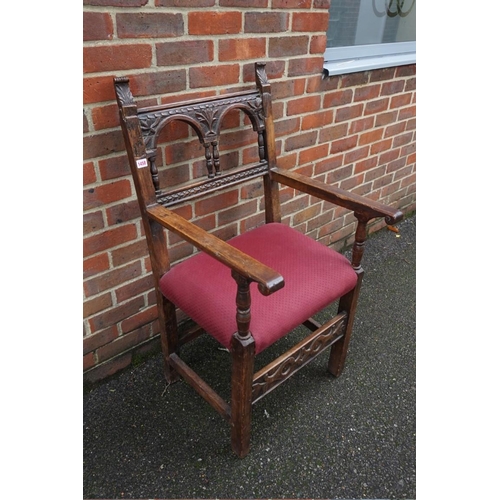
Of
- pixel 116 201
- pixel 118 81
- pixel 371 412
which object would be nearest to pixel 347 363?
pixel 371 412

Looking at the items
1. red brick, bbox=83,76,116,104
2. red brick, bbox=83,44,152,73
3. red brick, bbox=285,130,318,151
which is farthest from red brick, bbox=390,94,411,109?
red brick, bbox=83,76,116,104

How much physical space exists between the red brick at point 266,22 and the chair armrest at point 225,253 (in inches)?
29.7

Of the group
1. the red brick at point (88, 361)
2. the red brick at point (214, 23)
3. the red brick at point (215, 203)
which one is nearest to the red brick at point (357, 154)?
the red brick at point (215, 203)

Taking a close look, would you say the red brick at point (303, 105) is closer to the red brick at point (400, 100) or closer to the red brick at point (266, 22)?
the red brick at point (266, 22)

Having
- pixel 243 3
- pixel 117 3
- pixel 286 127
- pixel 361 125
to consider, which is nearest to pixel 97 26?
pixel 117 3

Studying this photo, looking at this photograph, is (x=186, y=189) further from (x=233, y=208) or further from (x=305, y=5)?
(x=305, y=5)

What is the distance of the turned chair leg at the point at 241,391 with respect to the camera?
114 centimetres

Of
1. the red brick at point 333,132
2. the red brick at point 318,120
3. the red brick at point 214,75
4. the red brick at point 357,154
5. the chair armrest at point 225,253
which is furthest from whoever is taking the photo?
the red brick at point 357,154

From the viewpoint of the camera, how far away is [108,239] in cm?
145

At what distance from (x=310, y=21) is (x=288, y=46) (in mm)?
147

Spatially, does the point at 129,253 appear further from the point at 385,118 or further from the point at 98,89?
the point at 385,118

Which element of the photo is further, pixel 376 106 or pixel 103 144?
pixel 376 106

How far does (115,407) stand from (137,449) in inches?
8.7

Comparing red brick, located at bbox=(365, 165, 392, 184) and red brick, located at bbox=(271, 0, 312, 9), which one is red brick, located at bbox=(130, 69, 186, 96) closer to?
red brick, located at bbox=(271, 0, 312, 9)
